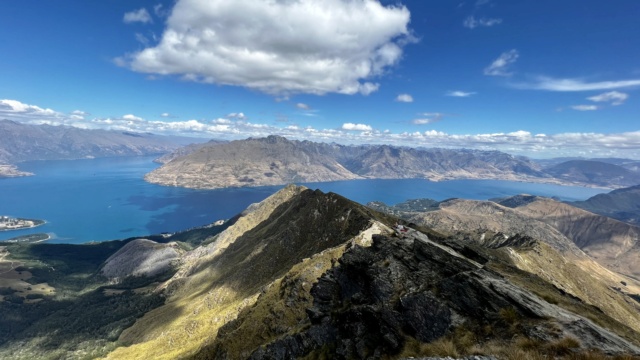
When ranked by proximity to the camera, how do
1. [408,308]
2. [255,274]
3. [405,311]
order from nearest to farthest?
[408,308] → [405,311] → [255,274]

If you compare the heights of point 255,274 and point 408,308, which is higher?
point 408,308

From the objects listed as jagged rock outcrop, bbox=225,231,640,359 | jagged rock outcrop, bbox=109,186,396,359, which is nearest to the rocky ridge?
jagged rock outcrop, bbox=225,231,640,359

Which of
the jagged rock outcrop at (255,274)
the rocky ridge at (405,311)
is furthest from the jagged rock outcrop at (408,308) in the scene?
the jagged rock outcrop at (255,274)

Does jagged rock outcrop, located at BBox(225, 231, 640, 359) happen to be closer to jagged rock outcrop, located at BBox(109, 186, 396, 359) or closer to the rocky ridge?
the rocky ridge

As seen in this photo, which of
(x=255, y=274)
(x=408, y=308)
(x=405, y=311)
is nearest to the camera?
(x=408, y=308)

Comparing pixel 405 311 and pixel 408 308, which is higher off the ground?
pixel 408 308

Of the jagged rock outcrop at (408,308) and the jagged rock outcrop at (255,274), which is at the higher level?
the jagged rock outcrop at (408,308)

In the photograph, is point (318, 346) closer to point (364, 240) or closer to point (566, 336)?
point (566, 336)

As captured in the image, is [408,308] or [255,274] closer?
[408,308]

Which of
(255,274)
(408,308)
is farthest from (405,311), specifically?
(255,274)

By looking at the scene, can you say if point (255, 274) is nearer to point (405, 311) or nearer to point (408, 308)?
point (405, 311)

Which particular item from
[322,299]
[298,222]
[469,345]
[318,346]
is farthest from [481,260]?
[298,222]

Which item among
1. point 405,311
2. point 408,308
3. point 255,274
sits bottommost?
point 255,274

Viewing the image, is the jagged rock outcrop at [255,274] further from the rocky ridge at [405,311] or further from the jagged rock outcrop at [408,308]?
the jagged rock outcrop at [408,308]
